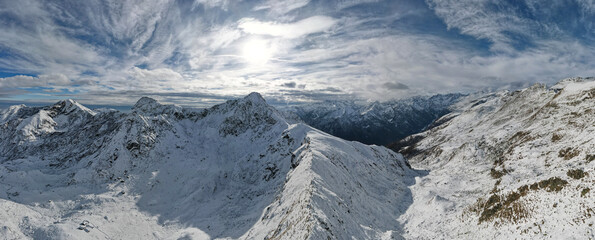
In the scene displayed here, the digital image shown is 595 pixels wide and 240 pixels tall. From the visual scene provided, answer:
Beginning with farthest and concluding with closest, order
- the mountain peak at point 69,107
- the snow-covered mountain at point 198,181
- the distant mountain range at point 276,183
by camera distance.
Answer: the mountain peak at point 69,107 → the snow-covered mountain at point 198,181 → the distant mountain range at point 276,183

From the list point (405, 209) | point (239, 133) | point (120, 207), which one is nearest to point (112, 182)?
point (120, 207)

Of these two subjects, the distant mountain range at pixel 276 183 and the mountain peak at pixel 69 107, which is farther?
the mountain peak at pixel 69 107

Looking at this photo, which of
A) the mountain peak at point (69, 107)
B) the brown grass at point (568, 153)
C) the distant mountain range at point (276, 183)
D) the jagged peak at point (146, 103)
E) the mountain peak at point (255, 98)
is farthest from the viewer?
the mountain peak at point (69, 107)

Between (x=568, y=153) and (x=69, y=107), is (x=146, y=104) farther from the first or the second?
(x=568, y=153)

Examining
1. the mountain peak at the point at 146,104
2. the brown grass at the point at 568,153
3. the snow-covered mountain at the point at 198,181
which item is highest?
the mountain peak at the point at 146,104

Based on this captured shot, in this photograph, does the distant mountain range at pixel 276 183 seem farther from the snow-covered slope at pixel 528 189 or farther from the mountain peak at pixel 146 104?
the mountain peak at pixel 146 104

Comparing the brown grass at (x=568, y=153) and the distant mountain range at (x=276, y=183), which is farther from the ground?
the brown grass at (x=568, y=153)

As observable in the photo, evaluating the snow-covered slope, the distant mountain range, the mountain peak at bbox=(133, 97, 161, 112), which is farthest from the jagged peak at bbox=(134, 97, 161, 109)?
the snow-covered slope

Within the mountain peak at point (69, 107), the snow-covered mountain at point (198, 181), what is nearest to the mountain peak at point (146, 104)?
the snow-covered mountain at point (198, 181)
